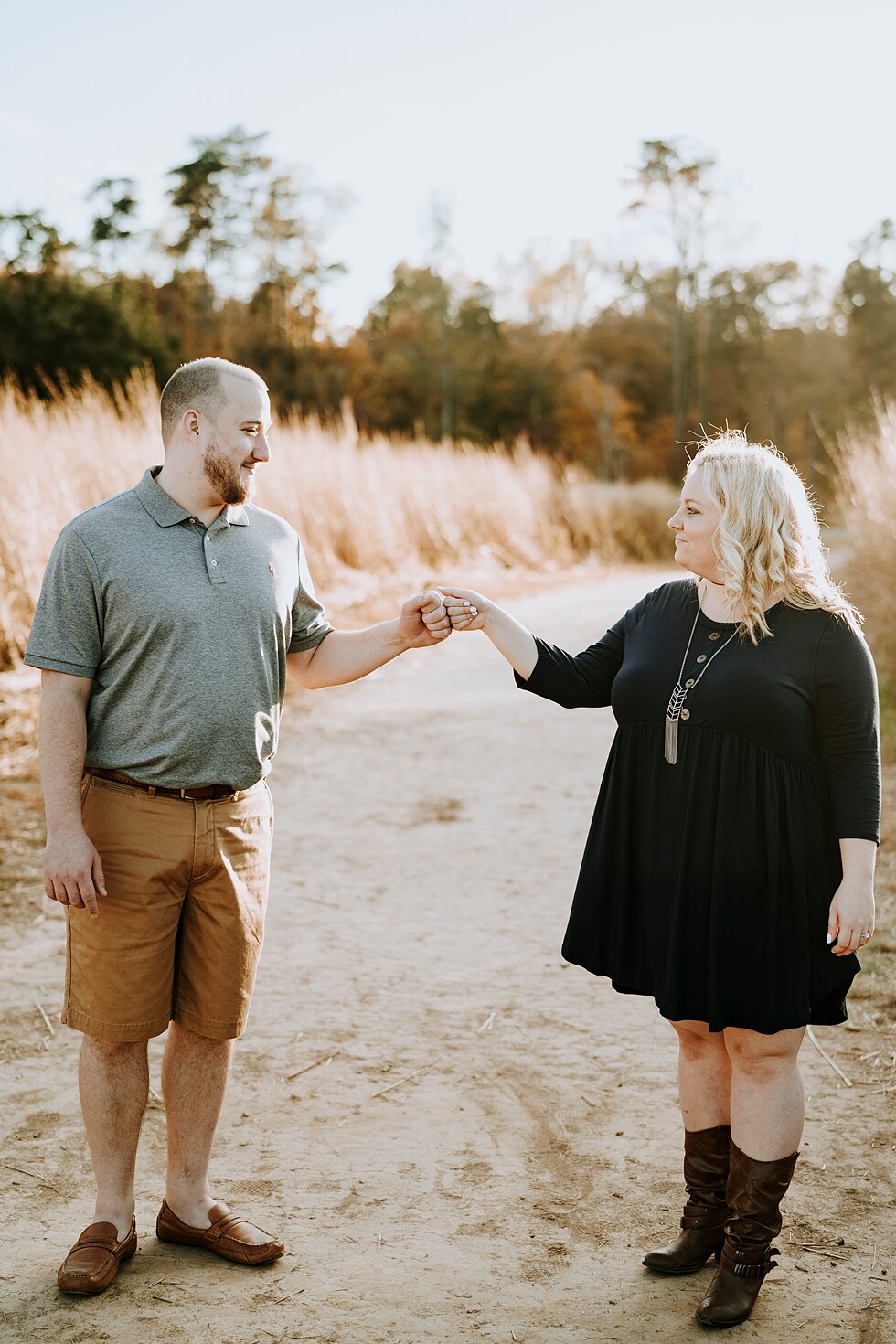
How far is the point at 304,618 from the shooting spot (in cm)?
311

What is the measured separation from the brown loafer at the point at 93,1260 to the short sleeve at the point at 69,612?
1206mm

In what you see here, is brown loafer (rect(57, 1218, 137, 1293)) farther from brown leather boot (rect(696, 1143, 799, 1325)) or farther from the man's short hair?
the man's short hair

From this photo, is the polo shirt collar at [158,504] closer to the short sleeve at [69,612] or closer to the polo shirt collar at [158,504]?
the polo shirt collar at [158,504]

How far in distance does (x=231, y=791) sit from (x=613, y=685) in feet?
2.90

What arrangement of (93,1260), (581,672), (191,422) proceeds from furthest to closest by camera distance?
(581,672), (191,422), (93,1260)

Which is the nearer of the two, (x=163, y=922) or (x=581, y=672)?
(x=163, y=922)

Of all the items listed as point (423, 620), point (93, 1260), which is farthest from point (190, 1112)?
point (423, 620)

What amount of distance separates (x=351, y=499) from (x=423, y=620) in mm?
10456

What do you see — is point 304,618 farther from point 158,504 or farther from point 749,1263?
point 749,1263

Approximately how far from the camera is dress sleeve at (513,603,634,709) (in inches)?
117

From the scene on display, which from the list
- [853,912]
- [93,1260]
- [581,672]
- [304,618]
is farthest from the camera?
[304,618]

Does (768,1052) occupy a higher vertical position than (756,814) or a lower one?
lower

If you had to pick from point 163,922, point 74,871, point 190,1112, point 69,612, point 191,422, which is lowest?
point 190,1112

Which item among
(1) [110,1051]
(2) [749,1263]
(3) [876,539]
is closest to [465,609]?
(1) [110,1051]
